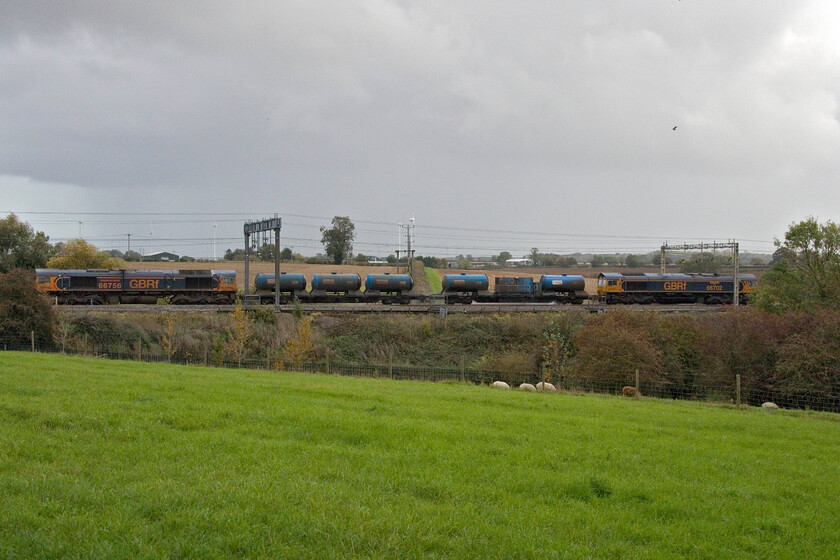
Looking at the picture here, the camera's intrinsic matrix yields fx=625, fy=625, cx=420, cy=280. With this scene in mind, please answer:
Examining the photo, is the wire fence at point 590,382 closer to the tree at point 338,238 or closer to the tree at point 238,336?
the tree at point 238,336

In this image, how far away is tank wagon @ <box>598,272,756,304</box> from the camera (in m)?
60.3

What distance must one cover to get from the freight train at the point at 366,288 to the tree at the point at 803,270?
15192 millimetres

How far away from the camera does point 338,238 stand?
114 m

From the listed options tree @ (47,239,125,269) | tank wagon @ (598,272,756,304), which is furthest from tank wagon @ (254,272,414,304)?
tree @ (47,239,125,269)

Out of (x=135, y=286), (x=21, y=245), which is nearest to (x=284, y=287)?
(x=135, y=286)

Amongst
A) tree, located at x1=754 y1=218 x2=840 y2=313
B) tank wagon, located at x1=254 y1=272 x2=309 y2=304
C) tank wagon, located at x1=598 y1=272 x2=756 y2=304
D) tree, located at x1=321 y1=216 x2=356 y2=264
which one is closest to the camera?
tree, located at x1=754 y1=218 x2=840 y2=313

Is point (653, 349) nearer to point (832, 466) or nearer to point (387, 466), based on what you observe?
point (832, 466)

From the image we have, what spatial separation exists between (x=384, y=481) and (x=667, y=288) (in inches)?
2286

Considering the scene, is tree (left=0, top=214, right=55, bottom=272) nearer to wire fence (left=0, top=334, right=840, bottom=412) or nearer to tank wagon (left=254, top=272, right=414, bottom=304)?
tank wagon (left=254, top=272, right=414, bottom=304)

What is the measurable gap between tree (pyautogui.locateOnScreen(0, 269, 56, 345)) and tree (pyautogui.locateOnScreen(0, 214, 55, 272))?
4064 centimetres

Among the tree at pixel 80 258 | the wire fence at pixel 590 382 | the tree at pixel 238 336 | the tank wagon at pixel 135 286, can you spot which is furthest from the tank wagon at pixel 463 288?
the tree at pixel 80 258

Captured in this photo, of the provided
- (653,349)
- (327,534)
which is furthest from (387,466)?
(653,349)

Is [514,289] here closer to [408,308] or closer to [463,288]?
[463,288]

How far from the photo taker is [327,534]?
609 centimetres
